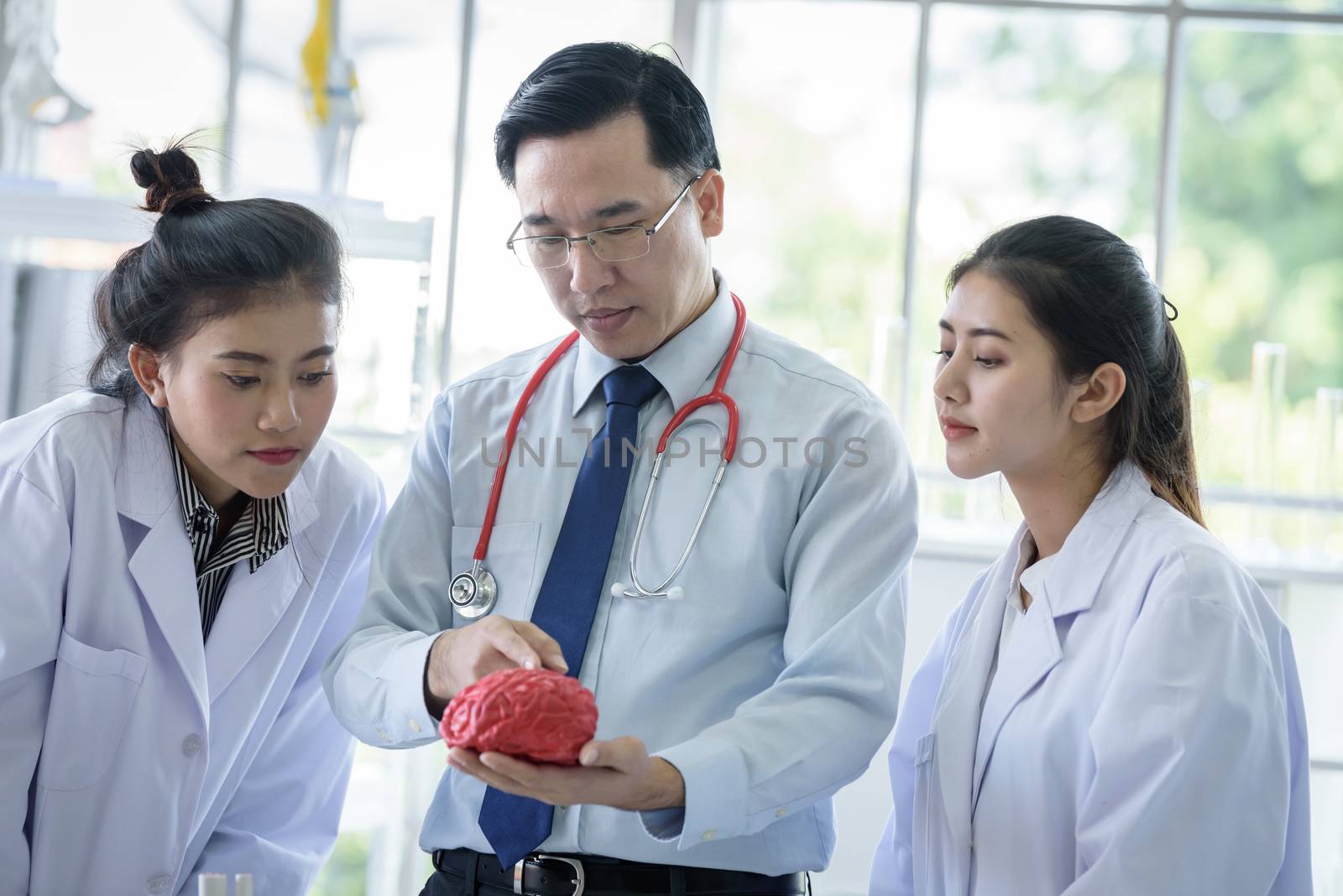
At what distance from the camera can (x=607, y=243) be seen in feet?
5.39

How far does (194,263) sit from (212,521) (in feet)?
1.31

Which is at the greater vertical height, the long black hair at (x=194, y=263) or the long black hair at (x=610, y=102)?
the long black hair at (x=610, y=102)

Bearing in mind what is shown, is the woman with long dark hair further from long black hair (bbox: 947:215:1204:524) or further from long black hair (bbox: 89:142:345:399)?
long black hair (bbox: 89:142:345:399)

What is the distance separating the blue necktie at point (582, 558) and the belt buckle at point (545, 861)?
0.08 feet

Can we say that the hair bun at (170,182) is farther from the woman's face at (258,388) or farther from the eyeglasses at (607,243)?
the eyeglasses at (607,243)

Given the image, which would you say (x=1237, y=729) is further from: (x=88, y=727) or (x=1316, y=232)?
(x=1316, y=232)

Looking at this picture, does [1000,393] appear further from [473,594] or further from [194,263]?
[194,263]

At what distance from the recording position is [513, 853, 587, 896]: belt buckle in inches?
60.2

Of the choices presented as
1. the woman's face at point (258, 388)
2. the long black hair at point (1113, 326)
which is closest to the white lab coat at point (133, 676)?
the woman's face at point (258, 388)

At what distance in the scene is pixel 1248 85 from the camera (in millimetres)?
6008

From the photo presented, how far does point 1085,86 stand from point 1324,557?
1.36 m

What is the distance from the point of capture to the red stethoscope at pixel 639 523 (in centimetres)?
161

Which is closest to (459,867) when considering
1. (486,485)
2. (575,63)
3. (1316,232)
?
(486,485)

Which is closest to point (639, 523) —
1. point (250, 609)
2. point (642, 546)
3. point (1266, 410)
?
point (642, 546)
